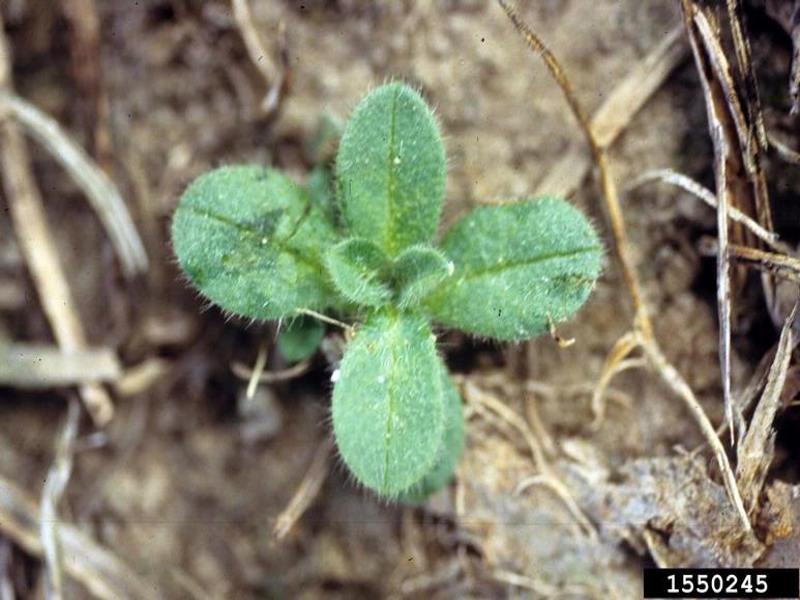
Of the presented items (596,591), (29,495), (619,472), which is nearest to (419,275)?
(619,472)

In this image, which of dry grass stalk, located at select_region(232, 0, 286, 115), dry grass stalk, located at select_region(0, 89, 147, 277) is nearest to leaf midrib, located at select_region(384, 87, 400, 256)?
dry grass stalk, located at select_region(232, 0, 286, 115)

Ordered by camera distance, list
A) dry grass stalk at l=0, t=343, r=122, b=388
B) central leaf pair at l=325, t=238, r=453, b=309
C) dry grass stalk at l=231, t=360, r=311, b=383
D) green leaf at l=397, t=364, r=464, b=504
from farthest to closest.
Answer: dry grass stalk at l=0, t=343, r=122, b=388, dry grass stalk at l=231, t=360, r=311, b=383, green leaf at l=397, t=364, r=464, b=504, central leaf pair at l=325, t=238, r=453, b=309

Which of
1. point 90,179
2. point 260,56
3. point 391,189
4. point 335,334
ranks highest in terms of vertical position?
point 260,56

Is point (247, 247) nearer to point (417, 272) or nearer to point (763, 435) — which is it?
point (417, 272)

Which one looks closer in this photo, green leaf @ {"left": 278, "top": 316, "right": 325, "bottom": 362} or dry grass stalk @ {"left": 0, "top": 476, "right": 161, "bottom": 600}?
green leaf @ {"left": 278, "top": 316, "right": 325, "bottom": 362}

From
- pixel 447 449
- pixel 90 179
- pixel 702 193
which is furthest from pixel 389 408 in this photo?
pixel 90 179

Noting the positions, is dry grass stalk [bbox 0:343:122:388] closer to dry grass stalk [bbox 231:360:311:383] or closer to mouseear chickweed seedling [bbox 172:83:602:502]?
dry grass stalk [bbox 231:360:311:383]

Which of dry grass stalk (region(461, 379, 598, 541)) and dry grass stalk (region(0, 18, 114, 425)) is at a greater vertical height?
dry grass stalk (region(0, 18, 114, 425))
